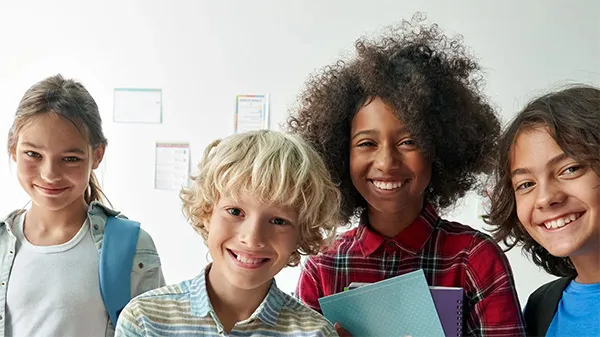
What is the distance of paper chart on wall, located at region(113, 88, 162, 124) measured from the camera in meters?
2.77

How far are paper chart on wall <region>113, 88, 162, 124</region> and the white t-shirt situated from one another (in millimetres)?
1512

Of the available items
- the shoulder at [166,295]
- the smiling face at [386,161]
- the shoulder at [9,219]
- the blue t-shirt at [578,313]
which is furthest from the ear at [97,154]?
the blue t-shirt at [578,313]

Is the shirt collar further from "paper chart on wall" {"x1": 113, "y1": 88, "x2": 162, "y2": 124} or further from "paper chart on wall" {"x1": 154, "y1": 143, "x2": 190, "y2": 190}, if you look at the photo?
"paper chart on wall" {"x1": 113, "y1": 88, "x2": 162, "y2": 124}

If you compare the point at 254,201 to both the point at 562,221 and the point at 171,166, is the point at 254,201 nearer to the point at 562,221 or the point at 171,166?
the point at 562,221

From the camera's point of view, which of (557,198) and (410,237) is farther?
(410,237)

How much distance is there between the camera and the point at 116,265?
1.29 meters

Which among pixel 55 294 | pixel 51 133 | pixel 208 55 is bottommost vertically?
pixel 55 294

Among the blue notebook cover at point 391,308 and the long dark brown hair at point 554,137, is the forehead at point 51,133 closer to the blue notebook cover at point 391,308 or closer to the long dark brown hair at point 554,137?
the blue notebook cover at point 391,308

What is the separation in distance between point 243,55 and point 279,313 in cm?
183

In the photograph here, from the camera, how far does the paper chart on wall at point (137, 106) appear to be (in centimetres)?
277

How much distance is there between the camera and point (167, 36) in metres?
2.76

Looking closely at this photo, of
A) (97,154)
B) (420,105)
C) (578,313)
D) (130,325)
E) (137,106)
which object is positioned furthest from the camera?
(137,106)

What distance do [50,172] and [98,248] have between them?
0.61 feet

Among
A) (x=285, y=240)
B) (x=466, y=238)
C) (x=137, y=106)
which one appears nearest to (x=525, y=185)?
(x=466, y=238)
